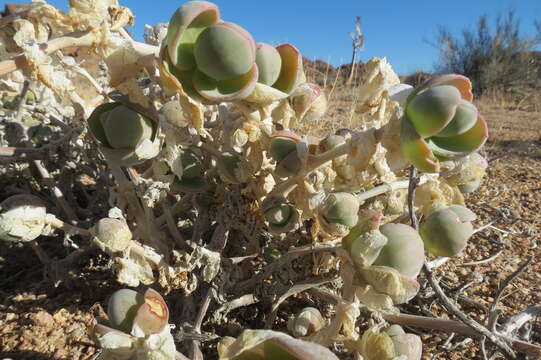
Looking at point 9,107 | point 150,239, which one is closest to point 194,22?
point 150,239

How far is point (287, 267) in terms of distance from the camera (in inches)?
47.3

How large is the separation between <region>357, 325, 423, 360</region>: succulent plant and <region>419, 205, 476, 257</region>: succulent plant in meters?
0.22

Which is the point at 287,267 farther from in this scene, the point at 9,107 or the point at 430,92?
the point at 9,107

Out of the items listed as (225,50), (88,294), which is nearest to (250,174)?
(225,50)

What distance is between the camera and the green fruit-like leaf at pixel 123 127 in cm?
92

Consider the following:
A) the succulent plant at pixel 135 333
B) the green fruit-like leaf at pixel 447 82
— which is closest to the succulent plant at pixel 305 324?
the succulent plant at pixel 135 333

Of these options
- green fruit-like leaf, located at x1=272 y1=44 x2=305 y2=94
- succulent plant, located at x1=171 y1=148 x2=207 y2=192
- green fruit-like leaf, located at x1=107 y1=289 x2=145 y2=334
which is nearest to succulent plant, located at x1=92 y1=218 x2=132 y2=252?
green fruit-like leaf, located at x1=107 y1=289 x2=145 y2=334

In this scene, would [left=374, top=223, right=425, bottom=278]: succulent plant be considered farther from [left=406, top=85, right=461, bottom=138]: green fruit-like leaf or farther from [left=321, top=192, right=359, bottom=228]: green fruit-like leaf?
[left=406, top=85, right=461, bottom=138]: green fruit-like leaf

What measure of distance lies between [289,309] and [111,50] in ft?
3.01

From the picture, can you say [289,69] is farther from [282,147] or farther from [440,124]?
[440,124]

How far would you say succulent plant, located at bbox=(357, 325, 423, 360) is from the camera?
2.64 ft

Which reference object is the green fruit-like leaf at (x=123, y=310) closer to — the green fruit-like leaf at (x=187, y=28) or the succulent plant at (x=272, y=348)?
the succulent plant at (x=272, y=348)

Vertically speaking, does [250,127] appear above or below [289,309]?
above

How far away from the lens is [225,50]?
31.0 inches
